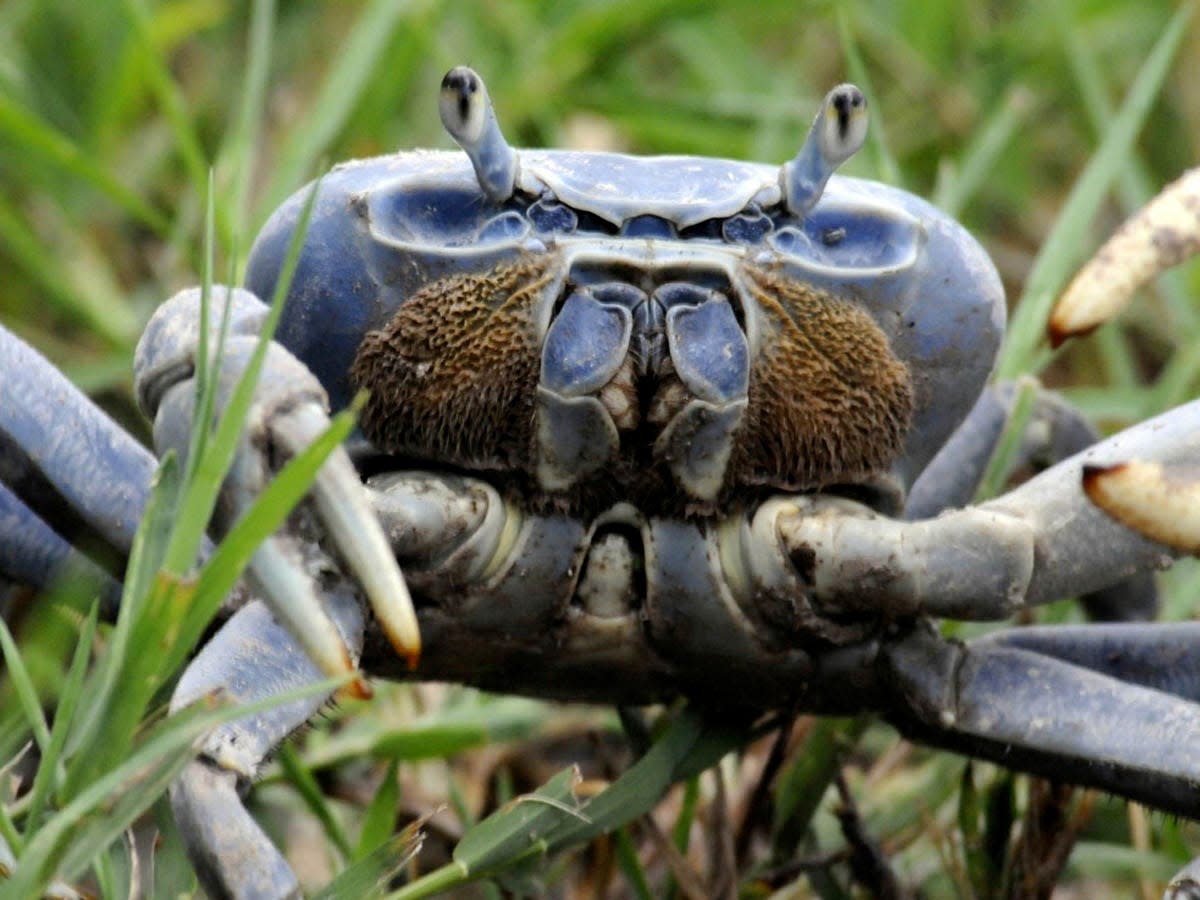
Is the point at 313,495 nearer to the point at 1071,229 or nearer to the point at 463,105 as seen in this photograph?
the point at 463,105

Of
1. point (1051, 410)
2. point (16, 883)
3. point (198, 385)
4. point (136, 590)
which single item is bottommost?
point (1051, 410)

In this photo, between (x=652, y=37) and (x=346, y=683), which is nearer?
(x=346, y=683)

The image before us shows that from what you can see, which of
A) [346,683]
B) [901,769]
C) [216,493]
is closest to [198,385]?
[216,493]

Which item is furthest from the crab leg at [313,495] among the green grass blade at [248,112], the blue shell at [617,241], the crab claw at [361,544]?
the green grass blade at [248,112]

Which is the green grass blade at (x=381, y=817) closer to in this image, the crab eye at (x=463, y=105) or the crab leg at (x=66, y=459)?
the crab leg at (x=66, y=459)

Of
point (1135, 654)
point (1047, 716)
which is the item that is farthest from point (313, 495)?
point (1135, 654)

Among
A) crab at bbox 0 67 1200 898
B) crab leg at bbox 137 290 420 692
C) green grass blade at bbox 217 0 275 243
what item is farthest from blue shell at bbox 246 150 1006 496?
green grass blade at bbox 217 0 275 243

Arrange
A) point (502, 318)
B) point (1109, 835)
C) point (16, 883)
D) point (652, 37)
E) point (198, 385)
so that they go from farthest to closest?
point (652, 37), point (1109, 835), point (502, 318), point (198, 385), point (16, 883)

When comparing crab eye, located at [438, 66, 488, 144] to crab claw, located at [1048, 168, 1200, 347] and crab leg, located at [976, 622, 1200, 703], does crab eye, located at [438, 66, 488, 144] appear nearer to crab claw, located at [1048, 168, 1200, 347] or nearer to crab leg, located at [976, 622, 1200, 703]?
crab claw, located at [1048, 168, 1200, 347]

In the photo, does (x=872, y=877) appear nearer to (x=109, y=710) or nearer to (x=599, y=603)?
(x=599, y=603)
